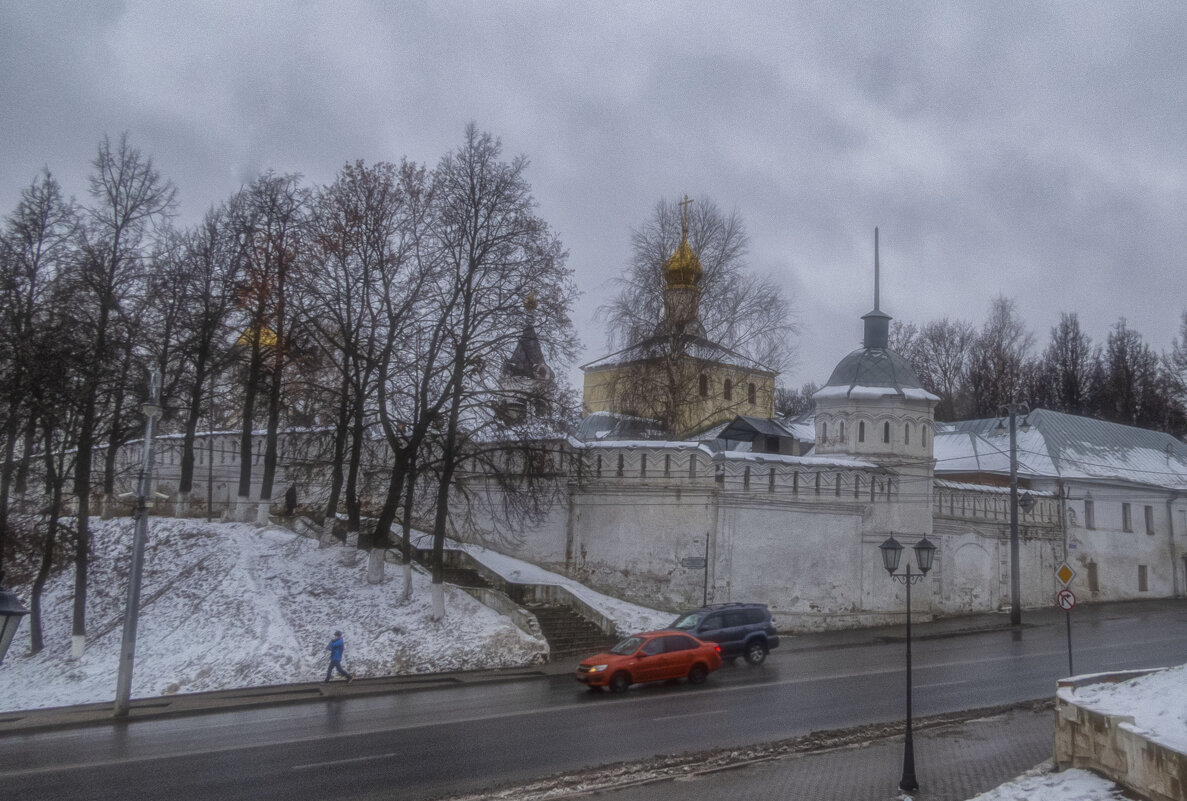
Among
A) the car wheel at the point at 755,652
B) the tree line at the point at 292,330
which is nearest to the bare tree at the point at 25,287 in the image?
the tree line at the point at 292,330

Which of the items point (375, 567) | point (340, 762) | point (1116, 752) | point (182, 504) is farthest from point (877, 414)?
point (340, 762)

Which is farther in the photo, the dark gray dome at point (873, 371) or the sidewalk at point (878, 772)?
the dark gray dome at point (873, 371)

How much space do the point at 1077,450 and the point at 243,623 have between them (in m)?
35.6

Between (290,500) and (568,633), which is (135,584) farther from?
(290,500)

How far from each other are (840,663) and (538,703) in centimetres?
832

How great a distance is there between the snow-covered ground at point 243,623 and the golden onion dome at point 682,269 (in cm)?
1348

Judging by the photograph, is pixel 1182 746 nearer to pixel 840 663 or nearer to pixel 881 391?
pixel 840 663

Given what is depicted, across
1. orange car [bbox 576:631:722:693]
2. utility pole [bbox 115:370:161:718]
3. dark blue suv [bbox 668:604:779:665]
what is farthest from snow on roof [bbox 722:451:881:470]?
utility pole [bbox 115:370:161:718]

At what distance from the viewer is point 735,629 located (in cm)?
2225

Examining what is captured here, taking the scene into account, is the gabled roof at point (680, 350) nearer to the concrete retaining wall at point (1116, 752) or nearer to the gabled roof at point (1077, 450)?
the gabled roof at point (1077, 450)

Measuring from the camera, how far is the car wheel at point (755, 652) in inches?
877

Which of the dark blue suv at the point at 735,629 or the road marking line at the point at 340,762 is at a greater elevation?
the dark blue suv at the point at 735,629

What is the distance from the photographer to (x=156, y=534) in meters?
26.3

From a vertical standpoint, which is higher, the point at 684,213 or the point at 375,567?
the point at 684,213
